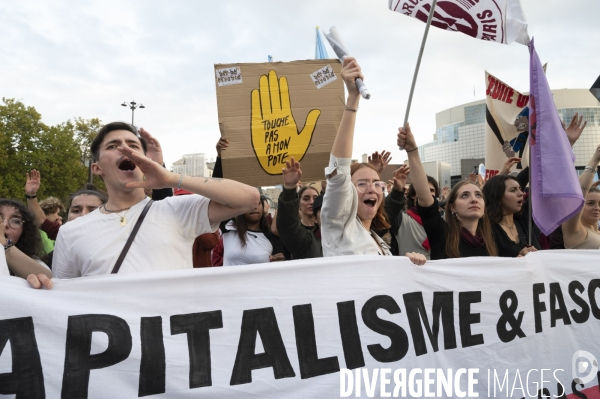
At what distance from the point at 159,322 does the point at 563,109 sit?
200 ft

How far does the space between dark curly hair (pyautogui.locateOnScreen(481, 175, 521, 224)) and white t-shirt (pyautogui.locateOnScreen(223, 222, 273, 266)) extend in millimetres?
1822

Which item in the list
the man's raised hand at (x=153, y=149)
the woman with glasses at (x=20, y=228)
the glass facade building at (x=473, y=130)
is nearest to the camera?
the man's raised hand at (x=153, y=149)

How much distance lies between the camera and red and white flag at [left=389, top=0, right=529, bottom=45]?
393 cm

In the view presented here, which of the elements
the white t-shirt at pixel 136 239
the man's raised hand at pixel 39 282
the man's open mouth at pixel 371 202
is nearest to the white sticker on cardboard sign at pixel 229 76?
the man's open mouth at pixel 371 202

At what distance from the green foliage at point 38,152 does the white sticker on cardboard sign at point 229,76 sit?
85.2 feet

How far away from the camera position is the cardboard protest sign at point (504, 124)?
557cm

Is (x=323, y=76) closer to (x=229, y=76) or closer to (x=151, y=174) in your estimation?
(x=229, y=76)

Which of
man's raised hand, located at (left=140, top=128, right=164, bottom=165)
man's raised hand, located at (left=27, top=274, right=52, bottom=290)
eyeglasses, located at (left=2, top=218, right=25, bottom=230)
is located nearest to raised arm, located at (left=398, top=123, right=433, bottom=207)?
man's raised hand, located at (left=140, top=128, right=164, bottom=165)

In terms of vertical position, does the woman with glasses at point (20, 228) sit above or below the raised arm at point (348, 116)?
below

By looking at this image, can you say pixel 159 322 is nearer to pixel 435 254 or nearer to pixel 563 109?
pixel 435 254

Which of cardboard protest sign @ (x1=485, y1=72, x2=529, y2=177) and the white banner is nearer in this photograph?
the white banner

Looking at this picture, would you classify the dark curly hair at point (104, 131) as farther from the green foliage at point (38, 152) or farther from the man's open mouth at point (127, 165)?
the green foliage at point (38, 152)

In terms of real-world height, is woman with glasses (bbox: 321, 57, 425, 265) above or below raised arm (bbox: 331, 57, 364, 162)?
below

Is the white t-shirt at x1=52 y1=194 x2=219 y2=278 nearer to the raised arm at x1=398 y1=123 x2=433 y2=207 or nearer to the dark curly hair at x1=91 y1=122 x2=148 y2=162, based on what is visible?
the dark curly hair at x1=91 y1=122 x2=148 y2=162
